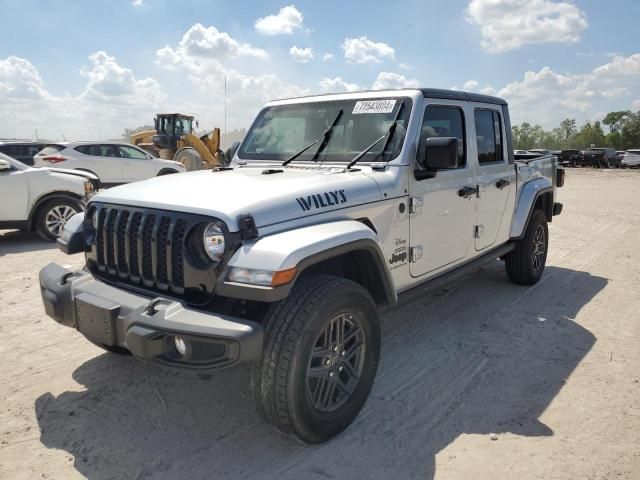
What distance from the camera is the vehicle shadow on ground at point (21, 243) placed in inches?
302

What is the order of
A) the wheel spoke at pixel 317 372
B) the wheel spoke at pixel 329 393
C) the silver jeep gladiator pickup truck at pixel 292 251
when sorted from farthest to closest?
A: the wheel spoke at pixel 329 393
the wheel spoke at pixel 317 372
the silver jeep gladiator pickup truck at pixel 292 251

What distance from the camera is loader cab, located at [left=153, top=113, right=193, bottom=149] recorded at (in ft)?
62.6

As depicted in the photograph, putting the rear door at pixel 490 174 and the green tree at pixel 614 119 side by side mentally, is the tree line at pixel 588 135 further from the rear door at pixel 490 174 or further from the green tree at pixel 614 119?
the rear door at pixel 490 174

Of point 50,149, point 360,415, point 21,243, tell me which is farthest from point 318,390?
point 50,149

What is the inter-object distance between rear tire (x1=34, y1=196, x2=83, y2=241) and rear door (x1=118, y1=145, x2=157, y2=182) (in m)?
5.21

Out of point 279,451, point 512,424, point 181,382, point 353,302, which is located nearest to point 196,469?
point 279,451

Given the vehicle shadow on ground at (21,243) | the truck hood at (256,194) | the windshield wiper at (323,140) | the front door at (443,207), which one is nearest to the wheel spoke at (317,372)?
the truck hood at (256,194)

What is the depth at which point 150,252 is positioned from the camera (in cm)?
278

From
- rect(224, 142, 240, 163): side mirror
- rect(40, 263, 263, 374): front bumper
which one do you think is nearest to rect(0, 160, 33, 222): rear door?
rect(224, 142, 240, 163): side mirror

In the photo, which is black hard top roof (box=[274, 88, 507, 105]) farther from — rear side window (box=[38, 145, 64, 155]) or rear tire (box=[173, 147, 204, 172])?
rear tire (box=[173, 147, 204, 172])

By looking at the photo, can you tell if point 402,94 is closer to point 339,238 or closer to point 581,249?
point 339,238

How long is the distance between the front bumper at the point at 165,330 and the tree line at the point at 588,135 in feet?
164

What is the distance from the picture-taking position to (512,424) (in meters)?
3.00

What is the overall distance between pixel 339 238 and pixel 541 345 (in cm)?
236
